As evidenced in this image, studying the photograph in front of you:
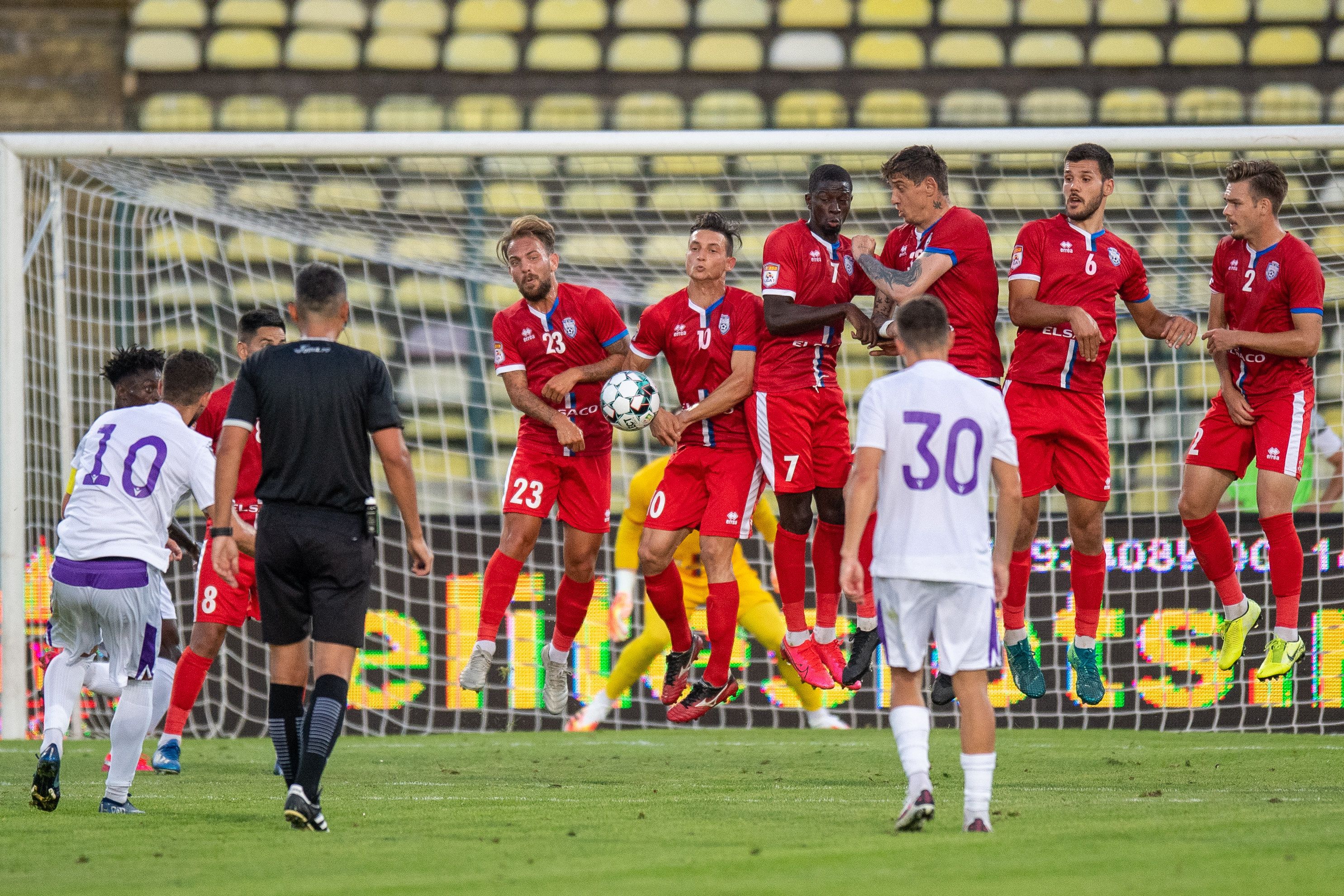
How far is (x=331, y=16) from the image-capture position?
1761 cm

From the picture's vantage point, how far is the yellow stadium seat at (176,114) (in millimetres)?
16578

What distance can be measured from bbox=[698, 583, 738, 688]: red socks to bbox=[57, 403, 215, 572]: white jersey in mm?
2839

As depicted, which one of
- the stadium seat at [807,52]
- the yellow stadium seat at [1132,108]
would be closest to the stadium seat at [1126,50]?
the yellow stadium seat at [1132,108]

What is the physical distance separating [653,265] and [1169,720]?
5.93 metres

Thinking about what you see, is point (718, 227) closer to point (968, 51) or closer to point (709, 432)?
point (709, 432)

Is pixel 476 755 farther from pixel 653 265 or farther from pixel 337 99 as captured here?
pixel 337 99

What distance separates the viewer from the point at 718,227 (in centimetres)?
838

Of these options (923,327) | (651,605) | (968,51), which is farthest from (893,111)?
(923,327)

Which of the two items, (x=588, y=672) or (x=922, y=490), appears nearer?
(x=922, y=490)

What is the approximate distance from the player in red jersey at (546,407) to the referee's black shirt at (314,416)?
252 centimetres

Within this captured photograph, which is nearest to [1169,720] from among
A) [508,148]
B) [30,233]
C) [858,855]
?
[508,148]

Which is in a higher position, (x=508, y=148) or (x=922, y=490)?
(x=508, y=148)

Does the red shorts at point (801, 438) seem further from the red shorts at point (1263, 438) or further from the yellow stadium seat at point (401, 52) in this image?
the yellow stadium seat at point (401, 52)

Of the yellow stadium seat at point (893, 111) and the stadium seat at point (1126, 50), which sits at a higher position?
the stadium seat at point (1126, 50)
